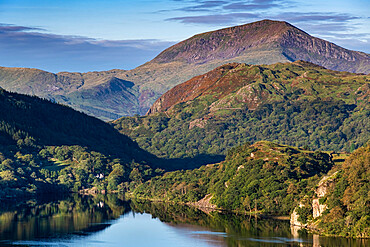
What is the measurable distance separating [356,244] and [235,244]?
3450 centimetres

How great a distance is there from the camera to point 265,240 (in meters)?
199

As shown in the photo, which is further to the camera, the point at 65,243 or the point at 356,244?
the point at 65,243

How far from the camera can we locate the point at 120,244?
653 feet

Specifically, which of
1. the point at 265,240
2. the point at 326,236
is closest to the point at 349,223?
the point at 326,236

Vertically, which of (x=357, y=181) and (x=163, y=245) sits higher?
(x=357, y=181)

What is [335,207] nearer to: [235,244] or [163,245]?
[235,244]

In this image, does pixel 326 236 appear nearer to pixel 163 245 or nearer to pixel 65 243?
pixel 163 245

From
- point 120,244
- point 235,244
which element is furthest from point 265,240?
point 120,244

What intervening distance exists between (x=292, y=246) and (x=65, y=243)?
64.0m

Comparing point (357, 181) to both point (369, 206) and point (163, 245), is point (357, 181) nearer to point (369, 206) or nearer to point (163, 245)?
point (369, 206)

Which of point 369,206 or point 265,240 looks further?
point 265,240

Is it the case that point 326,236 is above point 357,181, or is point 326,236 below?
below

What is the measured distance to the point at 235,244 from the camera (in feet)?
639

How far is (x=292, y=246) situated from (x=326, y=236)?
1488cm
